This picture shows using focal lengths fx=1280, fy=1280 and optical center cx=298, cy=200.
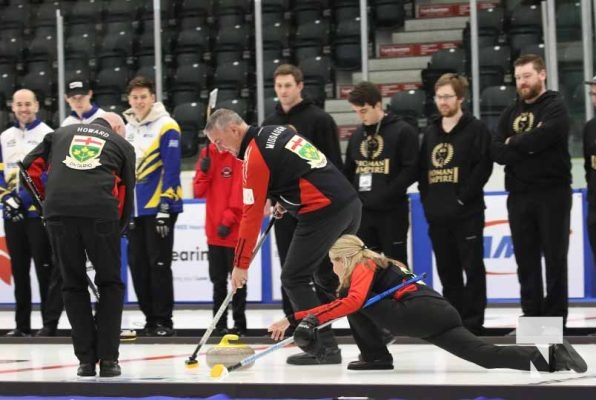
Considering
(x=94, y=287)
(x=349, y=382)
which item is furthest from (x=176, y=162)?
(x=349, y=382)

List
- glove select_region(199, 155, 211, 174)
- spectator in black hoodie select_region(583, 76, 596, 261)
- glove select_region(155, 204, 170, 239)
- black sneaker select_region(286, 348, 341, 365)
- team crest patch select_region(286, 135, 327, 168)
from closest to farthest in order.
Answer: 1. team crest patch select_region(286, 135, 327, 168)
2. black sneaker select_region(286, 348, 341, 365)
3. spectator in black hoodie select_region(583, 76, 596, 261)
4. glove select_region(155, 204, 170, 239)
5. glove select_region(199, 155, 211, 174)

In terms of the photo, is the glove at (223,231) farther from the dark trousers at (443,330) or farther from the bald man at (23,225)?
the dark trousers at (443,330)

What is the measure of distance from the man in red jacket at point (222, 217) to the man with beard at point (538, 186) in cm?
164

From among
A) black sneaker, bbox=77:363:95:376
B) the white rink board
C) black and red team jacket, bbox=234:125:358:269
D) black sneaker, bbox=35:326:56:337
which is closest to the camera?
black sneaker, bbox=77:363:95:376

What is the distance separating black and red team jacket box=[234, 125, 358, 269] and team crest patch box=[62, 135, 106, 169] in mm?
667

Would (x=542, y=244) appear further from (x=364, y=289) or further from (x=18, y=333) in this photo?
(x=18, y=333)

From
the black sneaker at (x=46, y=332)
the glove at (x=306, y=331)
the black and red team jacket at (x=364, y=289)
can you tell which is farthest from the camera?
the black sneaker at (x=46, y=332)

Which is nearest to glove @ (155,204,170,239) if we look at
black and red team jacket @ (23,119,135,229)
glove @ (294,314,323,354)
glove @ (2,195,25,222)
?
glove @ (2,195,25,222)

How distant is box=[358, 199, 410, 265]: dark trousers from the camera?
733 cm

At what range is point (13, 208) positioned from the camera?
8.03 m

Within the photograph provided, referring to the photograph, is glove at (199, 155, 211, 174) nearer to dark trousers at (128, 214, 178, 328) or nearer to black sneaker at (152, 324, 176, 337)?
dark trousers at (128, 214, 178, 328)

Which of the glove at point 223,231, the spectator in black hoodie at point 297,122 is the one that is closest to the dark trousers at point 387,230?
the spectator in black hoodie at point 297,122

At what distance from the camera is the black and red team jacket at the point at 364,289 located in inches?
216

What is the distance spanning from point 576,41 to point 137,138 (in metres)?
3.78
